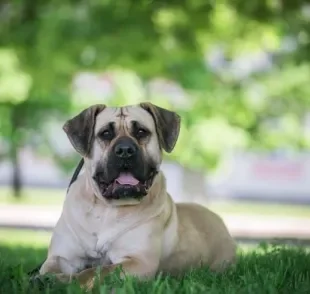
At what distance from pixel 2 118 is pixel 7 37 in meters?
3.16

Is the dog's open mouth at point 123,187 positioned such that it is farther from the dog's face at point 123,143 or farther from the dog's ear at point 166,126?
the dog's ear at point 166,126

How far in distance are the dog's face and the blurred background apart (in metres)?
5.03

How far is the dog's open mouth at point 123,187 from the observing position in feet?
13.7

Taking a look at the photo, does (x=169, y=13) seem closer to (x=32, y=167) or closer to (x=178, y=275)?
(x=178, y=275)

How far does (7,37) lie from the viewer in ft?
42.1

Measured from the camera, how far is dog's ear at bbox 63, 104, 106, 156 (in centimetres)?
434

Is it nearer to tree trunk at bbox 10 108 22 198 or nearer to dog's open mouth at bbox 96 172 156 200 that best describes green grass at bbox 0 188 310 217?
tree trunk at bbox 10 108 22 198

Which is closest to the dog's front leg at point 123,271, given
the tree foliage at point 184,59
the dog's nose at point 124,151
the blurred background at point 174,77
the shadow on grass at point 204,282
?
the shadow on grass at point 204,282

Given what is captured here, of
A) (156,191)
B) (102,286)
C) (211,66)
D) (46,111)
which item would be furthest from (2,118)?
(102,286)

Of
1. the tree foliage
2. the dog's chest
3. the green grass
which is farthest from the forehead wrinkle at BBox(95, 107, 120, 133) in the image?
the green grass

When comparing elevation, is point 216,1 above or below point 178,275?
above

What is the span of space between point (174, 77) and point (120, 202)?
10.6 m

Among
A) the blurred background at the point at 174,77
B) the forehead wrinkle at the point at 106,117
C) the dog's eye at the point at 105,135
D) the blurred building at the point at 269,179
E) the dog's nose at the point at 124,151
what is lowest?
the blurred building at the point at 269,179

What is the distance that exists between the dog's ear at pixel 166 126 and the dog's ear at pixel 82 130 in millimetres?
353
